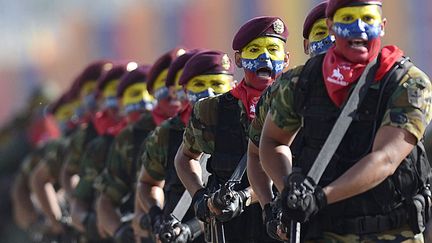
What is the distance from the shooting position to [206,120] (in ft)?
34.5

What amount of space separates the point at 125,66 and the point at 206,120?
4.74 metres

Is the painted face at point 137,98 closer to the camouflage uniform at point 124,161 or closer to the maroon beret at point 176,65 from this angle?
the camouflage uniform at point 124,161

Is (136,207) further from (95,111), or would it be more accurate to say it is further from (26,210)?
(26,210)

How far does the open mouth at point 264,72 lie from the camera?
10.2 metres

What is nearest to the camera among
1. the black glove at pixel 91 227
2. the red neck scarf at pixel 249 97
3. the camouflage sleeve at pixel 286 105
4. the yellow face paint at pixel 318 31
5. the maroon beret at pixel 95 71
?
the camouflage sleeve at pixel 286 105

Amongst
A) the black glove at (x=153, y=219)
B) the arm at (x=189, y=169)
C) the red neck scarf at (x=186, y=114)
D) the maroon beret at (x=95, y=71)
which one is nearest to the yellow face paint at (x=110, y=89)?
the maroon beret at (x=95, y=71)

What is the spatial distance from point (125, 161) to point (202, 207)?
335cm

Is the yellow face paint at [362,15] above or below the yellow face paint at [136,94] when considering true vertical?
above

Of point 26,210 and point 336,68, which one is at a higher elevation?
point 336,68

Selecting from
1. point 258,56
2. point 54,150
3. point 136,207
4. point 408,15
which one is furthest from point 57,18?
point 258,56

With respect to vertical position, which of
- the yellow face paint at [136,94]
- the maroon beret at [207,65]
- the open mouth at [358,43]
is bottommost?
the yellow face paint at [136,94]

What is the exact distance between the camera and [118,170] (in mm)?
13656

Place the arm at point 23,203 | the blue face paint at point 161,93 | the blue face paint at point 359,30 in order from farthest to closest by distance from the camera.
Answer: the arm at point 23,203
the blue face paint at point 161,93
the blue face paint at point 359,30

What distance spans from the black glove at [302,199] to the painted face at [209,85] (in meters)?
2.98
